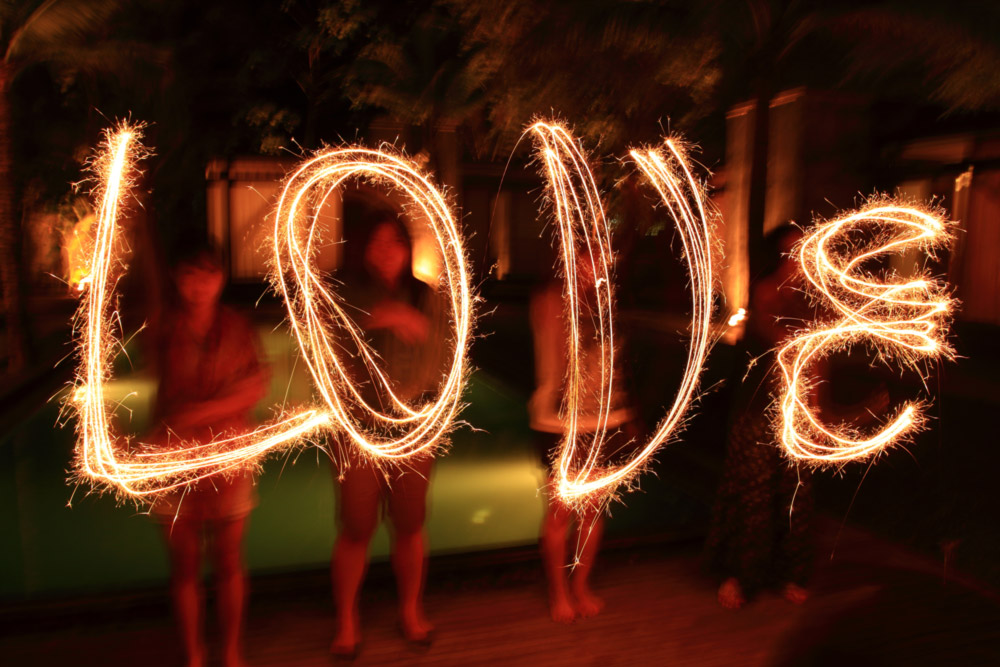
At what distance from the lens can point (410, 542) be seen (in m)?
3.55

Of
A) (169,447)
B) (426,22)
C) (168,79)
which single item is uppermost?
(426,22)

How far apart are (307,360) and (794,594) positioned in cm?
278

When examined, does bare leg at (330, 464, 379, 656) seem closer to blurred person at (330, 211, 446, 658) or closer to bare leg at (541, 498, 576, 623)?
blurred person at (330, 211, 446, 658)

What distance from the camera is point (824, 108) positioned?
12852mm

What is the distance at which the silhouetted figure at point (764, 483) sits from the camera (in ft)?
12.5

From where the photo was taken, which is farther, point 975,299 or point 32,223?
point 32,223

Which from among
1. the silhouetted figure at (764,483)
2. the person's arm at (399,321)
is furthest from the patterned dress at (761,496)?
the person's arm at (399,321)

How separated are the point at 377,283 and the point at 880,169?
14.2m

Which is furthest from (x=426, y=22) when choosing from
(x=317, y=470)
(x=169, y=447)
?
(x=169, y=447)

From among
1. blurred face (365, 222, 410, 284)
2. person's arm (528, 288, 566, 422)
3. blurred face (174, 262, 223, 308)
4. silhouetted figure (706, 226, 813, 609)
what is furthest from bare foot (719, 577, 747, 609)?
blurred face (174, 262, 223, 308)

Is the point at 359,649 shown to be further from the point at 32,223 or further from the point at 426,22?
the point at 32,223

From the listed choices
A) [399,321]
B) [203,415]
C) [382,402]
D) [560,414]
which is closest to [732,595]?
[560,414]

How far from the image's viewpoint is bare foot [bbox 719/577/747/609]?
3969 millimetres

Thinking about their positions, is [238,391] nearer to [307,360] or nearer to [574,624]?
[307,360]
